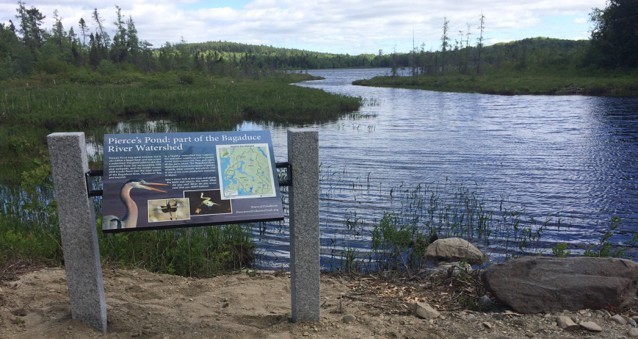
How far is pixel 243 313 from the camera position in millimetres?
5082

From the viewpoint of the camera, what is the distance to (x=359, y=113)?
3484 centimetres

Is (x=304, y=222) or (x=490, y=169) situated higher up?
(x=304, y=222)

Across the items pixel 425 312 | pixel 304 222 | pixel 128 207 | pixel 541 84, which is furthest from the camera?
pixel 541 84

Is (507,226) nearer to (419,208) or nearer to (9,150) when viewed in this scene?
(419,208)

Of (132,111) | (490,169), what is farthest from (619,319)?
(132,111)

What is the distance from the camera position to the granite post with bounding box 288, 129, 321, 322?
445 centimetres

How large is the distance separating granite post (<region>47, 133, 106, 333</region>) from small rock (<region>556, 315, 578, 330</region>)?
13.9ft

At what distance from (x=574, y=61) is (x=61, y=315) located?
73.3 metres

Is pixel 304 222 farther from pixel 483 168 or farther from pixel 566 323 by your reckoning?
pixel 483 168

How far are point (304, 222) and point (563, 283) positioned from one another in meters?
2.87

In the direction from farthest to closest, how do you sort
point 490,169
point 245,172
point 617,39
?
point 617,39
point 490,169
point 245,172

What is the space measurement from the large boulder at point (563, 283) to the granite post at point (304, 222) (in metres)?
2.12

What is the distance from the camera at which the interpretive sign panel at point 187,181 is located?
13.3 feet

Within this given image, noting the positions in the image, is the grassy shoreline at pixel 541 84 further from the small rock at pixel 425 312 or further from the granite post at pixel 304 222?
the granite post at pixel 304 222
